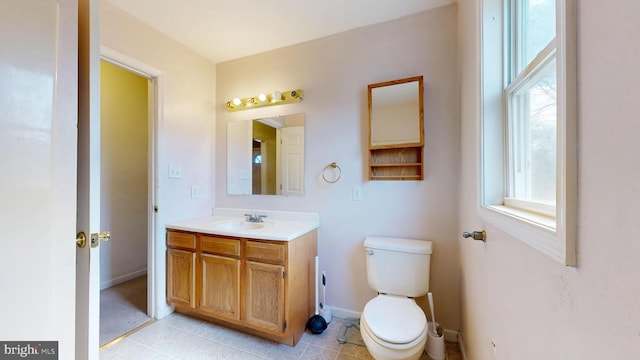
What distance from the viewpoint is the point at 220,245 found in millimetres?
1856

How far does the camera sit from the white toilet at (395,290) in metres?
1.25

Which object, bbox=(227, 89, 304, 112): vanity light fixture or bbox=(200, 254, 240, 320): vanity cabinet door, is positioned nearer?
bbox=(200, 254, 240, 320): vanity cabinet door

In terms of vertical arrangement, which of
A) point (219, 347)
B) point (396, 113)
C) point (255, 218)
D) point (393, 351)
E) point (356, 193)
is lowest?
point (219, 347)

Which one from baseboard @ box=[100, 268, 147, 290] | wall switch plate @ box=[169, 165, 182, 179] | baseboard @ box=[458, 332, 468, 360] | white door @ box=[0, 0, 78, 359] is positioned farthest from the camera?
baseboard @ box=[100, 268, 147, 290]

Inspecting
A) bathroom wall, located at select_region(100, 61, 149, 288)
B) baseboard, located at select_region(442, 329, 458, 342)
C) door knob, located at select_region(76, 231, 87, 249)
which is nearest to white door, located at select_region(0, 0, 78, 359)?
door knob, located at select_region(76, 231, 87, 249)

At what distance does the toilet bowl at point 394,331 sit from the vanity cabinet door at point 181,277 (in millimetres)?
1416

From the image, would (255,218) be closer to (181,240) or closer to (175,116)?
(181,240)

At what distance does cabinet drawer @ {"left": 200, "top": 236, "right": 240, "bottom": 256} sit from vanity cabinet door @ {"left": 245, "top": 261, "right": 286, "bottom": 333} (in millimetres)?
151

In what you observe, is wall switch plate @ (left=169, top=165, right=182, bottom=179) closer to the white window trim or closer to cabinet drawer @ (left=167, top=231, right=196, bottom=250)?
cabinet drawer @ (left=167, top=231, right=196, bottom=250)

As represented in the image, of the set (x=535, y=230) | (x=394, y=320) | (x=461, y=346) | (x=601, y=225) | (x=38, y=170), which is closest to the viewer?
(x=601, y=225)

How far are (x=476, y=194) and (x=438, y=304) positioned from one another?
3.38ft

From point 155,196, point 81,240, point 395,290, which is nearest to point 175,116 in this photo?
point 155,196

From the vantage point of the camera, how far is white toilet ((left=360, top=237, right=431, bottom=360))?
4.12ft

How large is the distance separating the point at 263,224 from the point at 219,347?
0.92 meters
